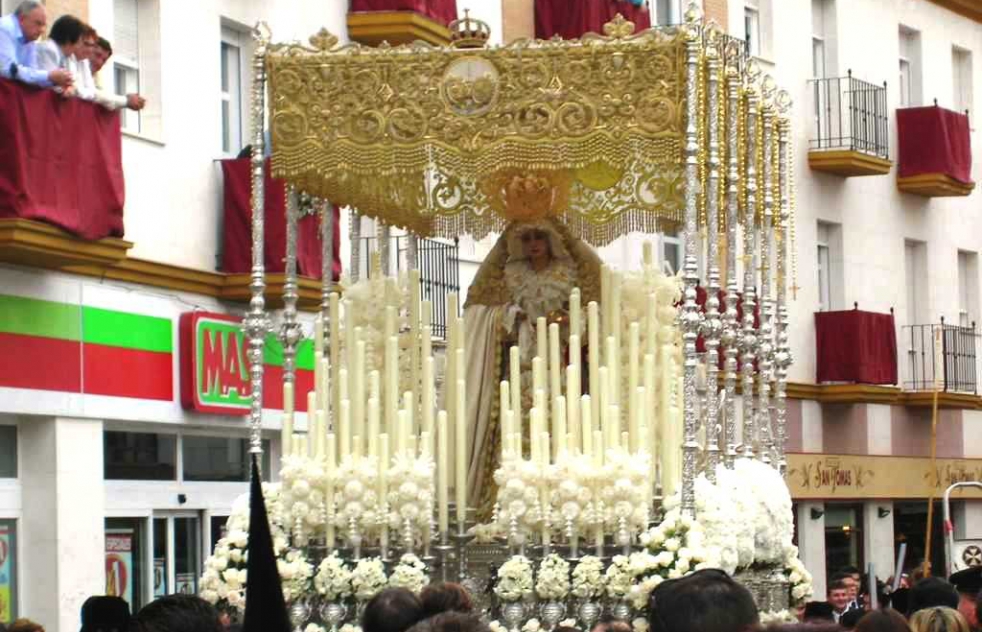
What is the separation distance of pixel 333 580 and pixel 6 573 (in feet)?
16.7

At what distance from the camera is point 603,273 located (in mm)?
13023

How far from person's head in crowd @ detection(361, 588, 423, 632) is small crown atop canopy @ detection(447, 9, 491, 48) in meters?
5.76

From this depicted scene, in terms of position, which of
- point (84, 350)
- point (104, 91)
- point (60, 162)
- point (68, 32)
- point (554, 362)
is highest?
point (68, 32)

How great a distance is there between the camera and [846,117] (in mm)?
29281

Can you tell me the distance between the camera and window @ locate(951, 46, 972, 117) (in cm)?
3325

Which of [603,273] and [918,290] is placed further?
[918,290]

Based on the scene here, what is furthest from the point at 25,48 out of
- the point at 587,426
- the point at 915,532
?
the point at 915,532

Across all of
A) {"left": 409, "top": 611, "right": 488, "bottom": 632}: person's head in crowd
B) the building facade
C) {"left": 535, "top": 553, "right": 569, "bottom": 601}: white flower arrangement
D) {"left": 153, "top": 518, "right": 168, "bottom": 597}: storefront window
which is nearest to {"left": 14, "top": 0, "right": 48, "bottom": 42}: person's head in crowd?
the building facade

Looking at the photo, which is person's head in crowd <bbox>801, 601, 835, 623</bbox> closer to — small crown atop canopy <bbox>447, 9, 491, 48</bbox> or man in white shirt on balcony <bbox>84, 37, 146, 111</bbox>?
small crown atop canopy <bbox>447, 9, 491, 48</bbox>

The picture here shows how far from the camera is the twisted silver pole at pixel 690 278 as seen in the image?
12062mm

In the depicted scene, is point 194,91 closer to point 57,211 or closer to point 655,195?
point 57,211

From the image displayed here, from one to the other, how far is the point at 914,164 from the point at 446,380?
18405 mm

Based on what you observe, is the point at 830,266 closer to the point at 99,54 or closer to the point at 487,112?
the point at 99,54

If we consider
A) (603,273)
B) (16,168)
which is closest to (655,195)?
(603,273)
